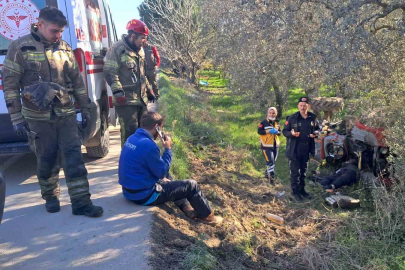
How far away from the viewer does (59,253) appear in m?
3.48

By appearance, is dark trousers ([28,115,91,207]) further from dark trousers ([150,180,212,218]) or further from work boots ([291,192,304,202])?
work boots ([291,192,304,202])

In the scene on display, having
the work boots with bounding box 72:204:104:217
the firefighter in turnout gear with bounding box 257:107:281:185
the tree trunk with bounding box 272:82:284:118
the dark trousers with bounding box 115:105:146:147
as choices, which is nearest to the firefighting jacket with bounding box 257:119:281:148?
the firefighter in turnout gear with bounding box 257:107:281:185

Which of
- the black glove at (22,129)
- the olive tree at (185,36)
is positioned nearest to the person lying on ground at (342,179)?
the black glove at (22,129)

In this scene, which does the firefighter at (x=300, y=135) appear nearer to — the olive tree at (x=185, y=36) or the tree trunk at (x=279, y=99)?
the tree trunk at (x=279, y=99)

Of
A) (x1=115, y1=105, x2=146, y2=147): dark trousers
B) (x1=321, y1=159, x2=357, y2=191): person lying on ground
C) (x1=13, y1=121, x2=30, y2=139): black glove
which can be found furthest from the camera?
(x1=321, y1=159, x2=357, y2=191): person lying on ground

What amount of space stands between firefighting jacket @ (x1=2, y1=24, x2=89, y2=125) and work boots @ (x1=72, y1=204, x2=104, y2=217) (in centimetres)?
103

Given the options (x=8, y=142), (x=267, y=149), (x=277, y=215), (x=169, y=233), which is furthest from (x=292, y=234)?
(x=8, y=142)

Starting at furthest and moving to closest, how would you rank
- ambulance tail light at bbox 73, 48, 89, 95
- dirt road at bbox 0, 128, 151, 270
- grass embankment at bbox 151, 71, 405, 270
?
ambulance tail light at bbox 73, 48, 89, 95, grass embankment at bbox 151, 71, 405, 270, dirt road at bbox 0, 128, 151, 270

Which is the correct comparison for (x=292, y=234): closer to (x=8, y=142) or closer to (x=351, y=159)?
(x=351, y=159)

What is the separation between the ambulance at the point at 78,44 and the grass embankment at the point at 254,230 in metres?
1.42

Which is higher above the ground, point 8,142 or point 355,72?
point 355,72

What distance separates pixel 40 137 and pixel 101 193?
4.24ft

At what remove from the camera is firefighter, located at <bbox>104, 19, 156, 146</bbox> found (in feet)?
17.3

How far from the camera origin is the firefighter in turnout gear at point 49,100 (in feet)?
12.4
